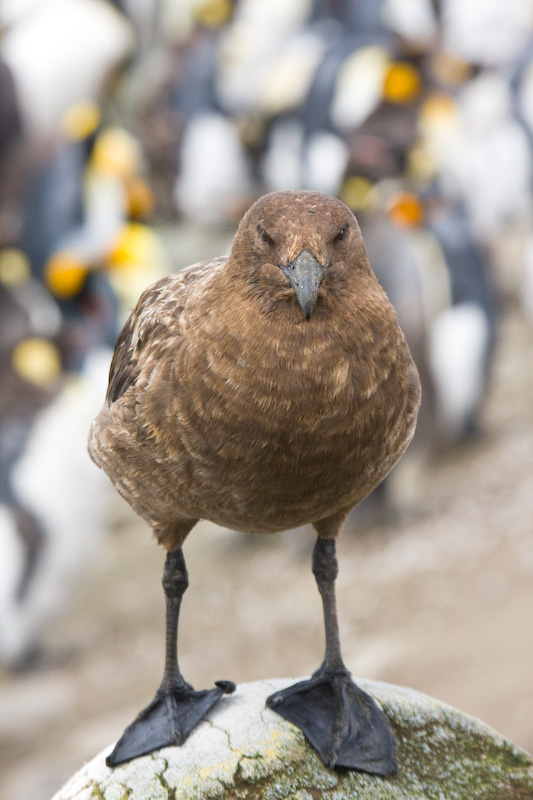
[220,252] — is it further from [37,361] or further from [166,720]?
[166,720]

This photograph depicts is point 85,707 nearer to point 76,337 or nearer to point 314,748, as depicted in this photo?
point 76,337

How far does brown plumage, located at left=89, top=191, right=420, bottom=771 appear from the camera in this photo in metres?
3.04

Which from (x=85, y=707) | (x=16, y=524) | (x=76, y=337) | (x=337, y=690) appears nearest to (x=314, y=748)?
(x=337, y=690)

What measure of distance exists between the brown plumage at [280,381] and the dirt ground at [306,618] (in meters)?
3.36

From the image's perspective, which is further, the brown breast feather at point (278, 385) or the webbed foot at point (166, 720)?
the webbed foot at point (166, 720)

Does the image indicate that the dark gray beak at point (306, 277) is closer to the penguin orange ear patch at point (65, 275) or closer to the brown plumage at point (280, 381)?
the brown plumage at point (280, 381)

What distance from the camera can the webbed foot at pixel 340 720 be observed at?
353cm

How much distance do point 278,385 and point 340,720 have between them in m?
1.25

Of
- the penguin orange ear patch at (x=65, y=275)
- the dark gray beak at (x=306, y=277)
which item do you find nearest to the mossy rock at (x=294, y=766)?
the dark gray beak at (x=306, y=277)

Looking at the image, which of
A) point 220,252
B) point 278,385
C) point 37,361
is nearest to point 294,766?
point 278,385

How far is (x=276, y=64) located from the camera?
1764cm

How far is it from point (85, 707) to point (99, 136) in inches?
306

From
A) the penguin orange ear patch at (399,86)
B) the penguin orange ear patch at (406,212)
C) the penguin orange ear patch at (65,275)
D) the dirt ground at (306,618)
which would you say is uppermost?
the penguin orange ear patch at (399,86)

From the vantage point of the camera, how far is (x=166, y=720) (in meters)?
3.72
